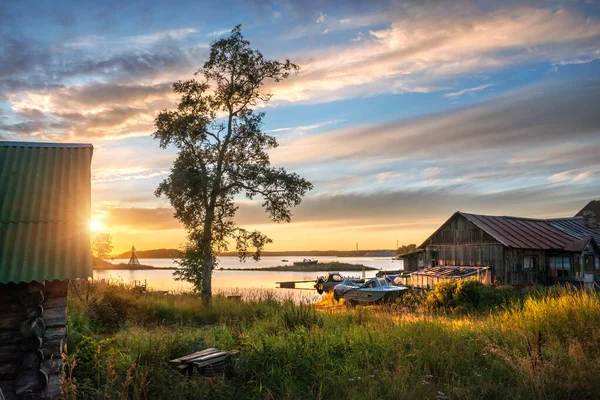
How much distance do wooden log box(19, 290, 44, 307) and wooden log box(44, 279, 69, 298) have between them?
0.71 feet

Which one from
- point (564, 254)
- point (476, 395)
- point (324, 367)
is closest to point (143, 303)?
point (324, 367)

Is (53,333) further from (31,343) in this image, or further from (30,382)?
(30,382)

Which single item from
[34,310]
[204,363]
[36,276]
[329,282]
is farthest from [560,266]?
[36,276]

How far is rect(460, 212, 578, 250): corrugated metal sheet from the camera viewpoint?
36.6 metres

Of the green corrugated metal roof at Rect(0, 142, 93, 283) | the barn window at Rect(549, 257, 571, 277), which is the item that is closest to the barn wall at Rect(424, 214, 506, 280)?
the barn window at Rect(549, 257, 571, 277)

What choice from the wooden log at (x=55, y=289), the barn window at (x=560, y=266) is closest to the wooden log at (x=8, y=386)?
the wooden log at (x=55, y=289)

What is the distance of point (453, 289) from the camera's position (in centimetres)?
2572

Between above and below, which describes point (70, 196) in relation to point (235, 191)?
below

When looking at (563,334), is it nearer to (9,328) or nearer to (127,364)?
(127,364)

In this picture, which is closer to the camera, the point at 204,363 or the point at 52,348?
the point at 52,348

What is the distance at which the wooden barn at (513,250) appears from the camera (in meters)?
35.8

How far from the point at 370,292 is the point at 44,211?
25891 mm

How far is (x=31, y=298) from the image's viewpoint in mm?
8195

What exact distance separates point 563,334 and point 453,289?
15.4 meters
